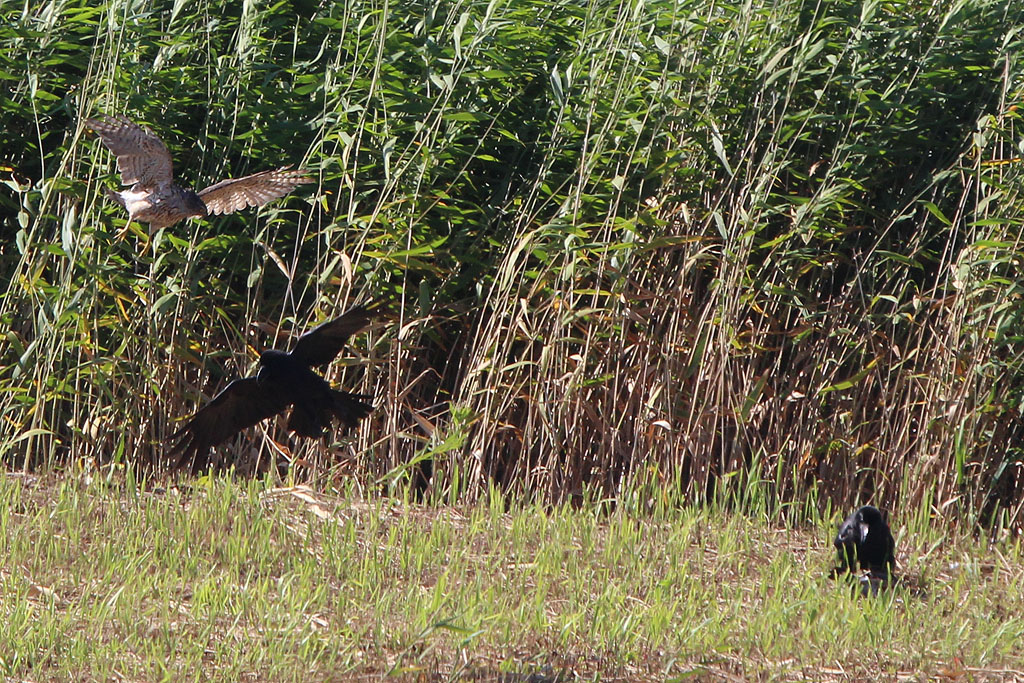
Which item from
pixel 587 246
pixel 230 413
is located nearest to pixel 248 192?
pixel 230 413

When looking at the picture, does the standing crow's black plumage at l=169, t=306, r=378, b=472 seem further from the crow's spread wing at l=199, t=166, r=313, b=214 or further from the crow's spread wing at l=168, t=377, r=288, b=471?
the crow's spread wing at l=199, t=166, r=313, b=214

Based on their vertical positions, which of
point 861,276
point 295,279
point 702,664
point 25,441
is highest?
point 861,276

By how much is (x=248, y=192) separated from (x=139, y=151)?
0.43 m

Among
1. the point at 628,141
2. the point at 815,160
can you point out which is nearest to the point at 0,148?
the point at 628,141

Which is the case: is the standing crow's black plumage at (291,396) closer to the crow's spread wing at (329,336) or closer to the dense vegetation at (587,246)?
the crow's spread wing at (329,336)

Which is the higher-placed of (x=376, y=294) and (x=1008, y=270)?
(x=1008, y=270)

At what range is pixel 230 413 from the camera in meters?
4.86

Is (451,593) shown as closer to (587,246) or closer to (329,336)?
(329,336)

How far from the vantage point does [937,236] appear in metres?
5.84

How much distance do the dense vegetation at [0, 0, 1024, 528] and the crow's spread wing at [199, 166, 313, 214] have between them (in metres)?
0.79

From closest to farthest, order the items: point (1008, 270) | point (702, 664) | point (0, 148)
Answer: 1. point (702, 664)
2. point (1008, 270)
3. point (0, 148)

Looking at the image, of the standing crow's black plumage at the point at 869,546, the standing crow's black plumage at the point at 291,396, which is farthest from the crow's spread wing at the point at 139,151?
the standing crow's black plumage at the point at 869,546

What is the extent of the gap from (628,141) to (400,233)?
3.58ft

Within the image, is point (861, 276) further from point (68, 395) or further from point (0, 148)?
point (0, 148)
